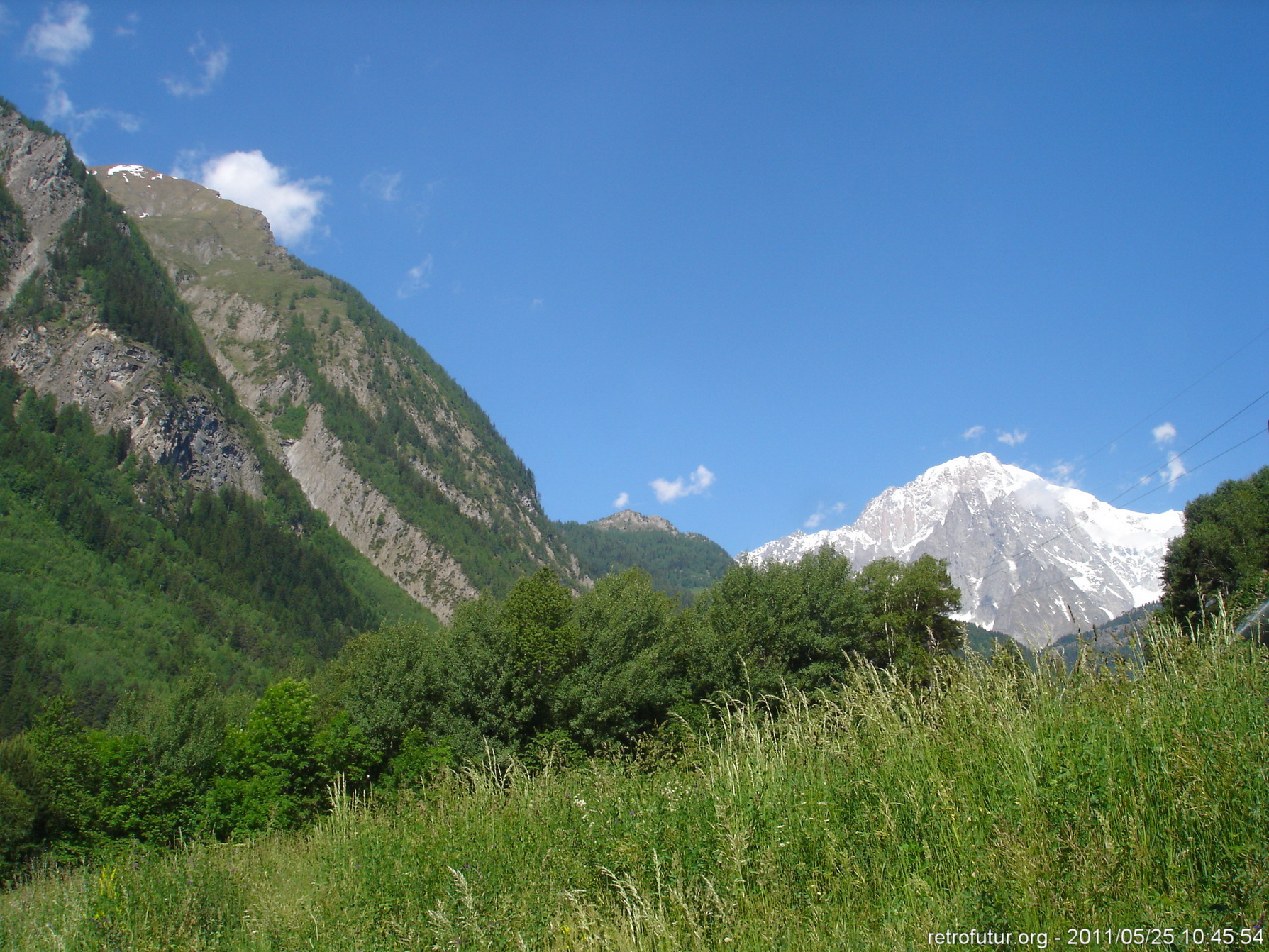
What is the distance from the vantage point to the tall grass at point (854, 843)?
3002mm

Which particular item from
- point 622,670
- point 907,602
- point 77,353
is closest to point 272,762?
point 622,670

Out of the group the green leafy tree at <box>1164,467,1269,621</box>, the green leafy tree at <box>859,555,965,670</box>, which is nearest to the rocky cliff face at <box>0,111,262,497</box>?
the green leafy tree at <box>859,555,965,670</box>

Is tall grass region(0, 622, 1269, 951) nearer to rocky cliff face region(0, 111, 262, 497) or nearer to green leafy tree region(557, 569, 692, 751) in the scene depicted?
green leafy tree region(557, 569, 692, 751)

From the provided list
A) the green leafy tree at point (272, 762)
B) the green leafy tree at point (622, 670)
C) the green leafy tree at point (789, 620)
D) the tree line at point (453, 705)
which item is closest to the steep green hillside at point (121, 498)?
the tree line at point (453, 705)

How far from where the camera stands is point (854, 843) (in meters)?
3.88

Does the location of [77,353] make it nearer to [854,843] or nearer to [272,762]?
[272,762]

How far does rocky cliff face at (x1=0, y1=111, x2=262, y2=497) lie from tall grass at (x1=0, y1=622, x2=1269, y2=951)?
172732mm

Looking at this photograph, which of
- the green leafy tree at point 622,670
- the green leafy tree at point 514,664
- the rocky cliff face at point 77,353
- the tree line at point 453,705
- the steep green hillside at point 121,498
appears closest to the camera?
the tree line at point 453,705

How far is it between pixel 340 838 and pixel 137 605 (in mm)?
136194

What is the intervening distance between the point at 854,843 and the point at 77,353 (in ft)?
631

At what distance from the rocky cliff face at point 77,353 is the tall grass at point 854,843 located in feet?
567

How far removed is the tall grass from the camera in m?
3.00

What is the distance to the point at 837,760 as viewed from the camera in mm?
4820

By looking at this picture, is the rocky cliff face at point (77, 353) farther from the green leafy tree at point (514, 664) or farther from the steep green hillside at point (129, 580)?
the green leafy tree at point (514, 664)
